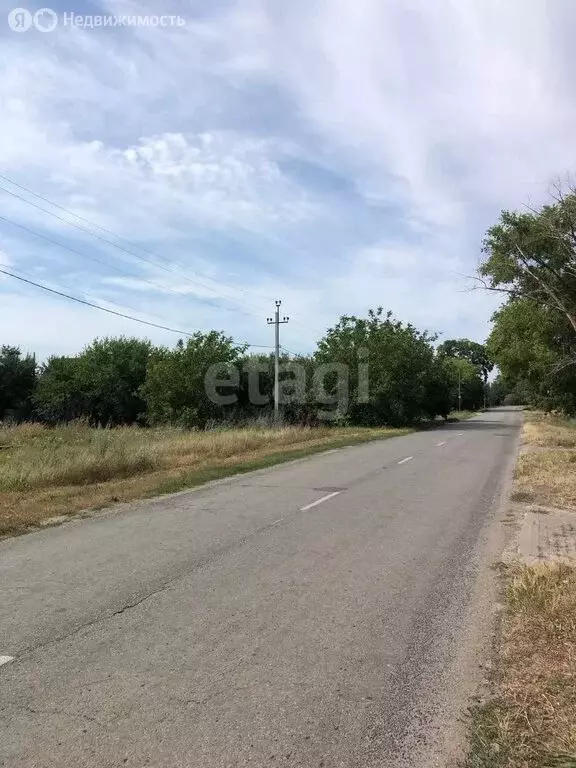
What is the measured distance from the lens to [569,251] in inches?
936

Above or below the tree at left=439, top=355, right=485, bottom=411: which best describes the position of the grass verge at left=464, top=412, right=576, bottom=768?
below

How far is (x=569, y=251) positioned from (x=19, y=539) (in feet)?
72.8

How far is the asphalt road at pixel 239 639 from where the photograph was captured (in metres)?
3.44

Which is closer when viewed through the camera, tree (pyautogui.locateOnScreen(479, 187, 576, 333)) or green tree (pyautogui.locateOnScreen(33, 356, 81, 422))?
A: tree (pyautogui.locateOnScreen(479, 187, 576, 333))

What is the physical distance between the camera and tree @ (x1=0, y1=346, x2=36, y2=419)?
54344 mm

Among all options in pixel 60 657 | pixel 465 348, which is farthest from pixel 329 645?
pixel 465 348

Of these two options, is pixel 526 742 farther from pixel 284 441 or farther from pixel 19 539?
pixel 284 441

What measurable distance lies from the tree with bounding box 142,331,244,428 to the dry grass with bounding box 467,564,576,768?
1440 inches

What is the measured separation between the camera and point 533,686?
13.3 feet

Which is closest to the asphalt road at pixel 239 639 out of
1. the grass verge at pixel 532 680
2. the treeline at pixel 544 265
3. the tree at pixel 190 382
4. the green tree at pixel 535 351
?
the grass verge at pixel 532 680

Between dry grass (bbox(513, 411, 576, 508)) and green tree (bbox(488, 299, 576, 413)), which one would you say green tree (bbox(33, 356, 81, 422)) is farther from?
dry grass (bbox(513, 411, 576, 508))

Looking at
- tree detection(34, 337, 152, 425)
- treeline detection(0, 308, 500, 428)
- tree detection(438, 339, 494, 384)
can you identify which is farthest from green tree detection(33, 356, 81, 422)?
tree detection(438, 339, 494, 384)

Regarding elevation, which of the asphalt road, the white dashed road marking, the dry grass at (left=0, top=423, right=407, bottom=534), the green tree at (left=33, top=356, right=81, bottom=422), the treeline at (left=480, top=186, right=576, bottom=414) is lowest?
the asphalt road

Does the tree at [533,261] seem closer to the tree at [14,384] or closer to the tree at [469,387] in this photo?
the tree at [14,384]
